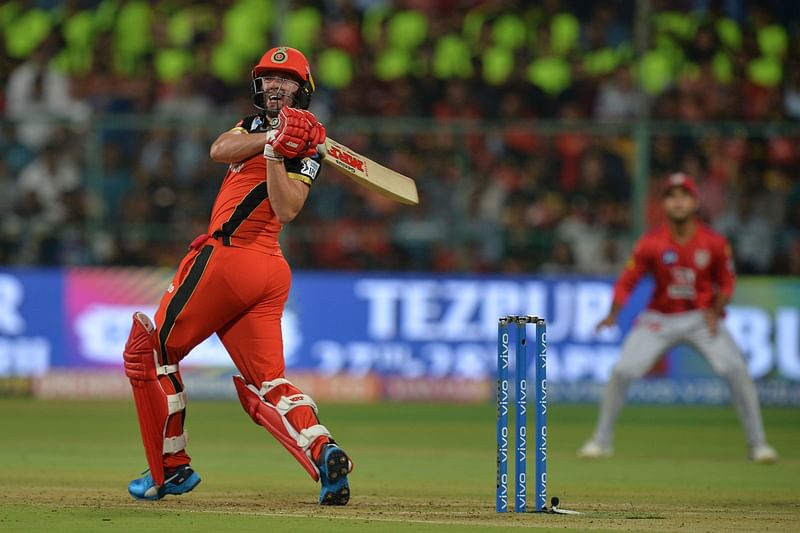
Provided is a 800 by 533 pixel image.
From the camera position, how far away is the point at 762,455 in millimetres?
11414

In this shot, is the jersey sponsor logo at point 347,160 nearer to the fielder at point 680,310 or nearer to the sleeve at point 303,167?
the sleeve at point 303,167

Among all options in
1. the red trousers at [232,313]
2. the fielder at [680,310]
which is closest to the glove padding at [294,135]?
the red trousers at [232,313]

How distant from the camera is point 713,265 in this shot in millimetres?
11781

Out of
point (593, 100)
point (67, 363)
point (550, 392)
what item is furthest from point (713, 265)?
point (67, 363)

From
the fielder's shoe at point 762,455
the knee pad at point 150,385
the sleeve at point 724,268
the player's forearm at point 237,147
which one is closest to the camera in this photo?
the player's forearm at point 237,147

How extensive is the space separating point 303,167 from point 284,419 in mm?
1312

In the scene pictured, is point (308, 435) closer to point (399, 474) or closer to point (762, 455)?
point (399, 474)

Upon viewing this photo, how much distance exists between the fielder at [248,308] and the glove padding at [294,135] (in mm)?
136

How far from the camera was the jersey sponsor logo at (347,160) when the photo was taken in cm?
774

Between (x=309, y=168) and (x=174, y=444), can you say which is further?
(x=174, y=444)

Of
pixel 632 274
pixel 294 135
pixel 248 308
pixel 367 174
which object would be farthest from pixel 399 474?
pixel 294 135

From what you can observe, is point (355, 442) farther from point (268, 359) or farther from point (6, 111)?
point (6, 111)

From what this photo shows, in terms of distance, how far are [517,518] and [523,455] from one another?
0.33 metres

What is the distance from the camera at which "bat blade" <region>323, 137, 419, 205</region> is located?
25.4ft
